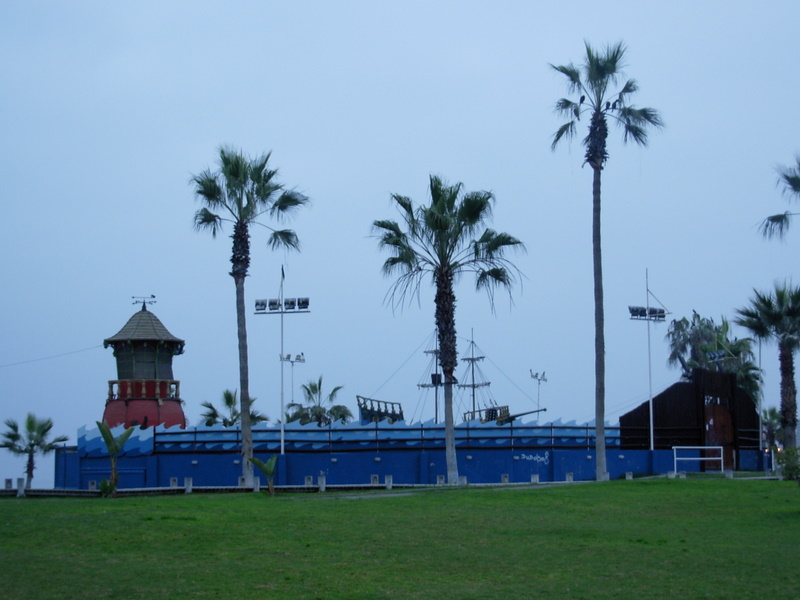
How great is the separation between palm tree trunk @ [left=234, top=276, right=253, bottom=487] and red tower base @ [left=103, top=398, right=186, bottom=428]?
46.8 ft

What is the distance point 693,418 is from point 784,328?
554cm

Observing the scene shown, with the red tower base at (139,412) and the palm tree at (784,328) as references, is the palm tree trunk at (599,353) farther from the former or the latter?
the red tower base at (139,412)

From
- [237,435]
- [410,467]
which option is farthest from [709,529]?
[237,435]

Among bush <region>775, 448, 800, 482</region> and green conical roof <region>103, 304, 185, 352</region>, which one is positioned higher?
green conical roof <region>103, 304, 185, 352</region>

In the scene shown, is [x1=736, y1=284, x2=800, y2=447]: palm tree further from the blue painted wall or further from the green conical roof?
the green conical roof

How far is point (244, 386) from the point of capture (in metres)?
35.7

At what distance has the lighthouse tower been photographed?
163 ft

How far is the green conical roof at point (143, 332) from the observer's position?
50.5 m

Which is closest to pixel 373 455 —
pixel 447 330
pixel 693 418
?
pixel 447 330

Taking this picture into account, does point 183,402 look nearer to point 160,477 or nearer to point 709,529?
point 160,477

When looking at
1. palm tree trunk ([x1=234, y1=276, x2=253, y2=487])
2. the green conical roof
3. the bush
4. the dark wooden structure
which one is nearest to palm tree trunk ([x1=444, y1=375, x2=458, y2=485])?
palm tree trunk ([x1=234, y1=276, x2=253, y2=487])

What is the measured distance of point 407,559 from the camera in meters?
15.9

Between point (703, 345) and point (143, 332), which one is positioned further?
point (703, 345)

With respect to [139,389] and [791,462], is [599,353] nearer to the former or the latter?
[791,462]
